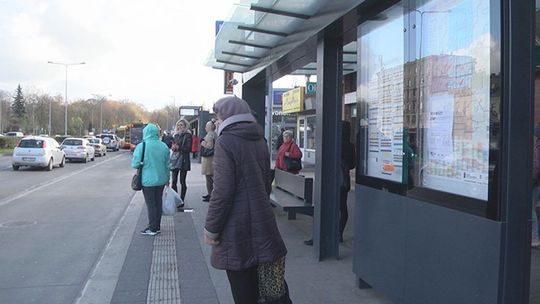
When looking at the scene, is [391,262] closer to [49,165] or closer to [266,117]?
[266,117]

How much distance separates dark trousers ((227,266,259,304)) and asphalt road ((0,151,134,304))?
2449 millimetres

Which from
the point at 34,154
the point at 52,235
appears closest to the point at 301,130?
the point at 34,154

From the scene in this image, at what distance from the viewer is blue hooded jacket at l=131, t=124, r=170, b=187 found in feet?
26.5

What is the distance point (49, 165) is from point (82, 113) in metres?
90.9

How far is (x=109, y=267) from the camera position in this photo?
636cm

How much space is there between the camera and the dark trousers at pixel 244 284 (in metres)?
3.43

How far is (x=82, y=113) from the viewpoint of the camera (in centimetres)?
10931

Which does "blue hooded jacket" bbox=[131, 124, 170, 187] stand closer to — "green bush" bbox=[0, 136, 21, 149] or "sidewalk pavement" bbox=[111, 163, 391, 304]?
"sidewalk pavement" bbox=[111, 163, 391, 304]

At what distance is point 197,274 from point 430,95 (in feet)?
11.0

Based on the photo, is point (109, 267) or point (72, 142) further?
point (72, 142)

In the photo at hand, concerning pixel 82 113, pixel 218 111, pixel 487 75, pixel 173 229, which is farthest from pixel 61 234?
pixel 82 113

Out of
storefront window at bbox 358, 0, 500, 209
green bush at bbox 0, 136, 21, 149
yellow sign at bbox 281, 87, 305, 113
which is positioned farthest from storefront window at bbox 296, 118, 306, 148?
green bush at bbox 0, 136, 21, 149

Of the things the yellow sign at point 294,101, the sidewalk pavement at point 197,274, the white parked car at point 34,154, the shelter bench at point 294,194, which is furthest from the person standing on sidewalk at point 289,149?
the white parked car at point 34,154

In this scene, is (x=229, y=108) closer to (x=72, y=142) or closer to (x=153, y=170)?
(x=153, y=170)
